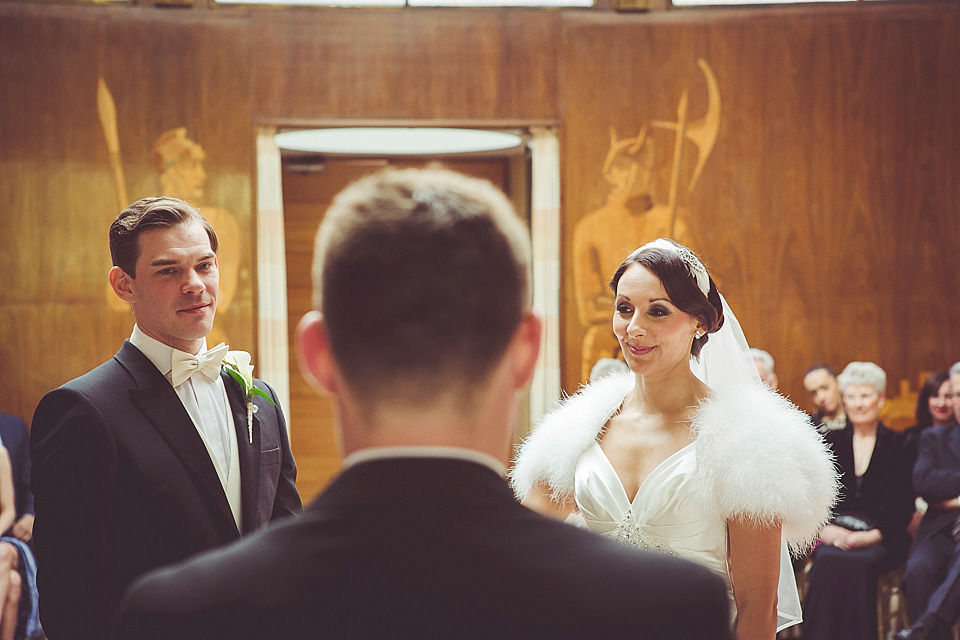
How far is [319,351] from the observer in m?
0.92

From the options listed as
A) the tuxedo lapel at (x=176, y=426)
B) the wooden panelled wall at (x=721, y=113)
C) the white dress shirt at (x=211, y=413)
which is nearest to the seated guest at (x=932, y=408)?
the wooden panelled wall at (x=721, y=113)

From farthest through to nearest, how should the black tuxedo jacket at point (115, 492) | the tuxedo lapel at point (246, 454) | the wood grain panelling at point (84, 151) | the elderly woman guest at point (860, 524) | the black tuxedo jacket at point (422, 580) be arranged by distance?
the wood grain panelling at point (84, 151)
the elderly woman guest at point (860, 524)
the tuxedo lapel at point (246, 454)
the black tuxedo jacket at point (115, 492)
the black tuxedo jacket at point (422, 580)

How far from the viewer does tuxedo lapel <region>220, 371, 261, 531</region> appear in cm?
233

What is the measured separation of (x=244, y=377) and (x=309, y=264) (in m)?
5.79

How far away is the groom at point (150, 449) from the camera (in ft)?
6.68

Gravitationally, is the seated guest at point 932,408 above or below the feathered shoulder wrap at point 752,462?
below

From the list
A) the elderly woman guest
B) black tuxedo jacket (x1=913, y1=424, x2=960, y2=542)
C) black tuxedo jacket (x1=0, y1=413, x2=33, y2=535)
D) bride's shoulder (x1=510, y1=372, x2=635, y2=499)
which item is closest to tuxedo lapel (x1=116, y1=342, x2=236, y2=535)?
bride's shoulder (x1=510, y1=372, x2=635, y2=499)

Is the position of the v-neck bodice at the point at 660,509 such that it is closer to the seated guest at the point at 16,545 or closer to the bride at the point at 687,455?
the bride at the point at 687,455

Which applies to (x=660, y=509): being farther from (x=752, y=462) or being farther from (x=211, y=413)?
(x=211, y=413)

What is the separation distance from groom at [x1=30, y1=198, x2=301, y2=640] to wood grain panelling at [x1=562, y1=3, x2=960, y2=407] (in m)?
4.88

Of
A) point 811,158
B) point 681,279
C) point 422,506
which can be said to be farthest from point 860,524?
point 422,506

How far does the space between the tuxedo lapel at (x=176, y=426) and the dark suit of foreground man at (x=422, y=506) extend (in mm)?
1414

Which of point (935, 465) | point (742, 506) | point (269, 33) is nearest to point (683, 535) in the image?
point (742, 506)

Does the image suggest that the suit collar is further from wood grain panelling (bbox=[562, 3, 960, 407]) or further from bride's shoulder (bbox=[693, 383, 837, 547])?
wood grain panelling (bbox=[562, 3, 960, 407])
